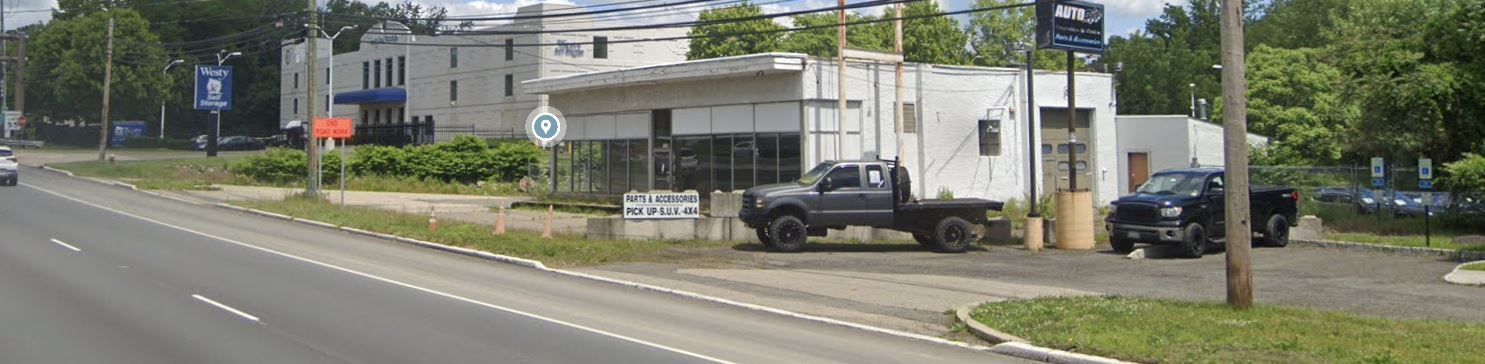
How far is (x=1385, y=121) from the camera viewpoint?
100 ft

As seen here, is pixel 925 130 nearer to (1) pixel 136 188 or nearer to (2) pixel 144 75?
(1) pixel 136 188

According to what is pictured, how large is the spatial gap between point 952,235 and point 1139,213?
3722 millimetres

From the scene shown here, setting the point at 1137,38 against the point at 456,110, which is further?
the point at 1137,38

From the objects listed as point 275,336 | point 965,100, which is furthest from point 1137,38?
point 275,336

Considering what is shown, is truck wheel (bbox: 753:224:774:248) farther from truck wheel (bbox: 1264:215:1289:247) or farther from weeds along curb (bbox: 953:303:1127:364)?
weeds along curb (bbox: 953:303:1127:364)

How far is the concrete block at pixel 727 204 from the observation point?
87.1 ft

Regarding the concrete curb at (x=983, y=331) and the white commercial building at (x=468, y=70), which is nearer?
the concrete curb at (x=983, y=331)

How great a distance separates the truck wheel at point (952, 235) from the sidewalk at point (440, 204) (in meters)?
7.97

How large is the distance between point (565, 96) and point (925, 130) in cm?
1176

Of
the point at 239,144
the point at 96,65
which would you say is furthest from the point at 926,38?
the point at 96,65

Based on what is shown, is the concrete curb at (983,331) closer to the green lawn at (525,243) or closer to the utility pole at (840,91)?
the green lawn at (525,243)

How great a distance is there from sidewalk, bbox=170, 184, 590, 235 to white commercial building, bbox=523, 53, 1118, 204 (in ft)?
10.6

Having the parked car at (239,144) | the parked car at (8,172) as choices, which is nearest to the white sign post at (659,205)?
the parked car at (8,172)

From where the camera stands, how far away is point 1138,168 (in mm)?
45469
